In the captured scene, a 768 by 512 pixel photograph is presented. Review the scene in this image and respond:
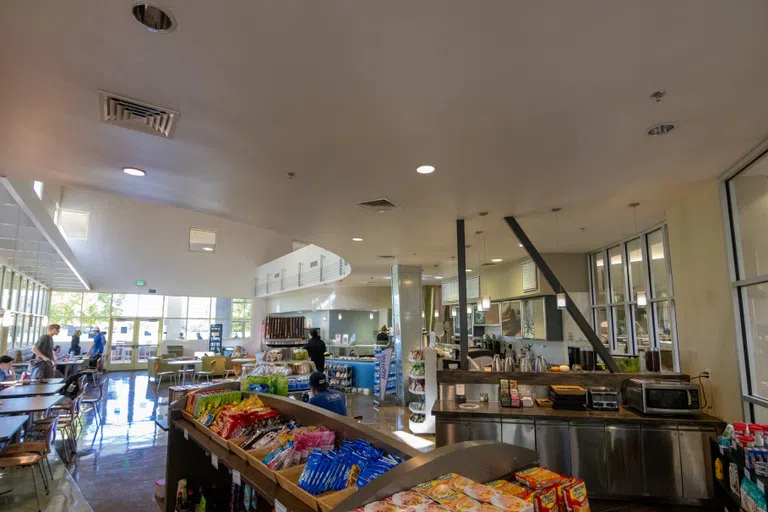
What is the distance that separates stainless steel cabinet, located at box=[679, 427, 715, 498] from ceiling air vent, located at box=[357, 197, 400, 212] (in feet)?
12.4

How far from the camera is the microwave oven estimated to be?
4250mm

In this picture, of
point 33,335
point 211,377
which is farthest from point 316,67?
point 33,335

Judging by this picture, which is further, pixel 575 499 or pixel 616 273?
pixel 616 273

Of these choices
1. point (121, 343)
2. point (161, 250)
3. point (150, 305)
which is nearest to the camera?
point (161, 250)

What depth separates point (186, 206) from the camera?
4.99 metres

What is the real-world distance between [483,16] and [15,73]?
8.26 feet

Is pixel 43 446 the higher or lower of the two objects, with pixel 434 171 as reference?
lower

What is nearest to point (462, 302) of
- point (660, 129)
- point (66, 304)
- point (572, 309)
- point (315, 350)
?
point (572, 309)

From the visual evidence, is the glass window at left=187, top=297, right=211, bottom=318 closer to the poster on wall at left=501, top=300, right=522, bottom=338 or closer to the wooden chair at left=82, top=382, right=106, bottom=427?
the wooden chair at left=82, top=382, right=106, bottom=427

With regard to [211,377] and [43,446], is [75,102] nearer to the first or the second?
[43,446]

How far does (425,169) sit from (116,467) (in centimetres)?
535

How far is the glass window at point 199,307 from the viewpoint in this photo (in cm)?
1841

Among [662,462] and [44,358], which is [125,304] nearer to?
[44,358]

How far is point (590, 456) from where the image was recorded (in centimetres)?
433
